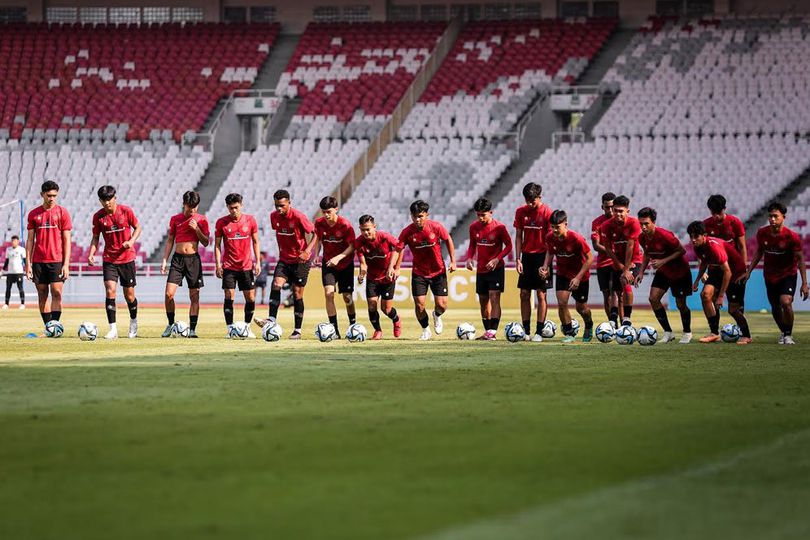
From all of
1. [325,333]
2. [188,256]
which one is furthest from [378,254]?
[188,256]

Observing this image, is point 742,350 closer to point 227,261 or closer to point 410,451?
point 227,261

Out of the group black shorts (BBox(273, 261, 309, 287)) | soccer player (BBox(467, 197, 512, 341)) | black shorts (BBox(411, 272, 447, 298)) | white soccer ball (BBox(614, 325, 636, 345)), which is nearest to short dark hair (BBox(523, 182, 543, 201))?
soccer player (BBox(467, 197, 512, 341))

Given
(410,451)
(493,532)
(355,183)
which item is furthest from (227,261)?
(355,183)

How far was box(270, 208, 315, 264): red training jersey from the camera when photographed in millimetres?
19906

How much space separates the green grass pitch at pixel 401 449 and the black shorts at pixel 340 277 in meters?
4.84

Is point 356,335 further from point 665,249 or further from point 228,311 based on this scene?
point 665,249

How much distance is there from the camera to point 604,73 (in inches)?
1943

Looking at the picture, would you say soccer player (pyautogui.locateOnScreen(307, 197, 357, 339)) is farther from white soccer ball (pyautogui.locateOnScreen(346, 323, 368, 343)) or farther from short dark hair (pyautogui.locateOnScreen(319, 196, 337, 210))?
Answer: white soccer ball (pyautogui.locateOnScreen(346, 323, 368, 343))

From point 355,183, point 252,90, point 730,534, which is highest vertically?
point 252,90

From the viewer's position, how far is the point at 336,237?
65.2ft

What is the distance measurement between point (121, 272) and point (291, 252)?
8.35 ft

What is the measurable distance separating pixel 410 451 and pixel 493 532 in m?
2.41

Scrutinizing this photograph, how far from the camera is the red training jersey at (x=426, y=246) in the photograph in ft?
65.3

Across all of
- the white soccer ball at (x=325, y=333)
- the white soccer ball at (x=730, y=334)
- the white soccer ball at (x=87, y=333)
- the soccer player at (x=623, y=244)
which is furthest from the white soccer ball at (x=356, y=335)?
the white soccer ball at (x=730, y=334)
